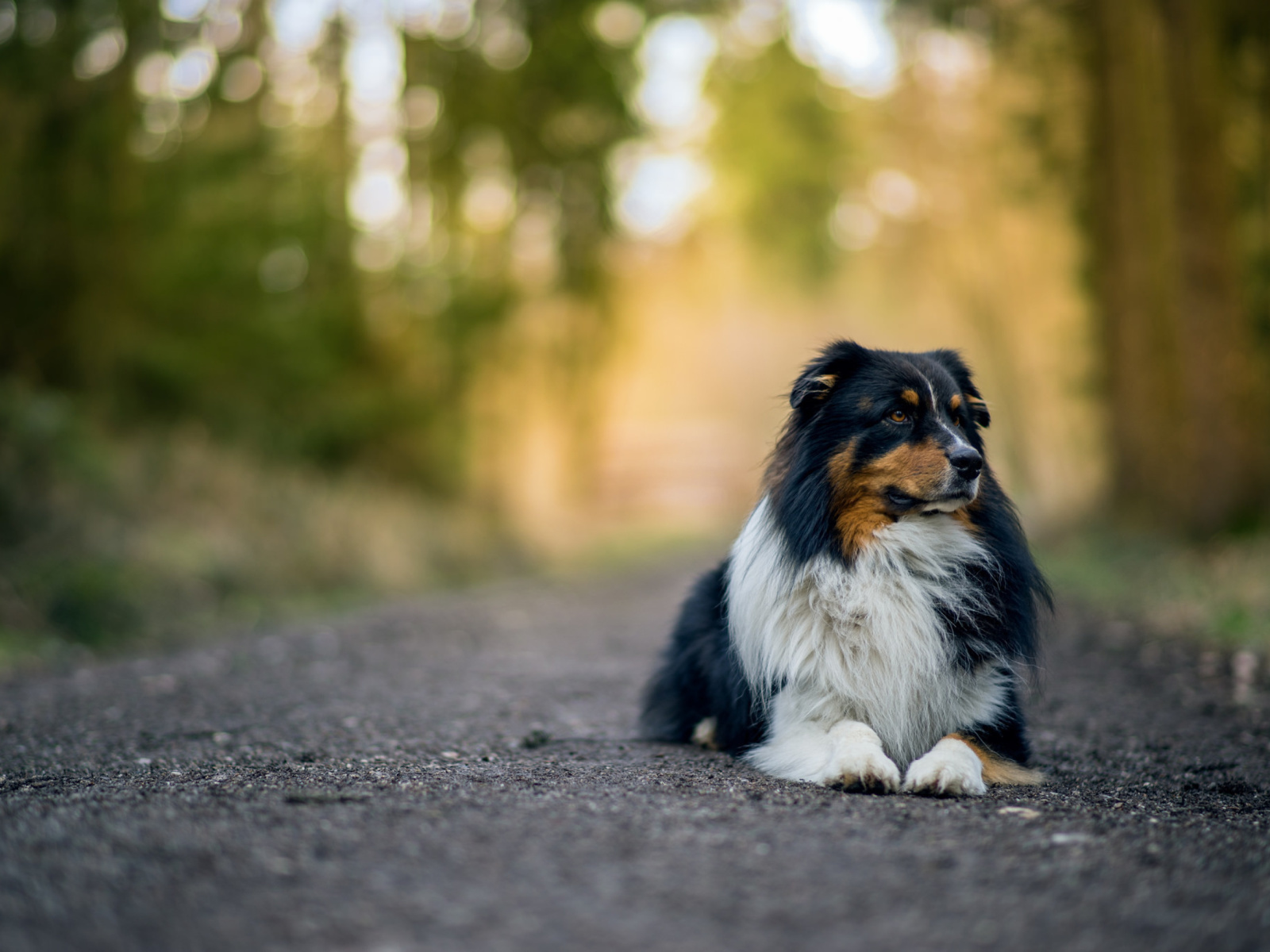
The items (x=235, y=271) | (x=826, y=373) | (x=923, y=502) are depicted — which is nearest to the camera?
(x=923, y=502)

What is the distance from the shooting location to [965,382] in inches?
181

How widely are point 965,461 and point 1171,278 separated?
926 cm

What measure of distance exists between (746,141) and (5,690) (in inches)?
872

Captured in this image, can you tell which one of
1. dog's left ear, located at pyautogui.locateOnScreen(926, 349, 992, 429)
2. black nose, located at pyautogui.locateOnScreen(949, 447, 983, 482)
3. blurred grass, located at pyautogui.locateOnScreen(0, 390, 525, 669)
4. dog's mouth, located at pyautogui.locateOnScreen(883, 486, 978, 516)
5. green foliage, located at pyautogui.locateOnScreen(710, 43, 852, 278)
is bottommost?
blurred grass, located at pyautogui.locateOnScreen(0, 390, 525, 669)

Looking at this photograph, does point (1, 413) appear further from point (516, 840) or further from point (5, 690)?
point (516, 840)

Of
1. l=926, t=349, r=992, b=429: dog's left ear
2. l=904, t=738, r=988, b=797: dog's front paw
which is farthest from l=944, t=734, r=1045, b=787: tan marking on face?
l=926, t=349, r=992, b=429: dog's left ear

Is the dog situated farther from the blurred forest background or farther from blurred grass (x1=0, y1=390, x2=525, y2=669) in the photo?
blurred grass (x1=0, y1=390, x2=525, y2=669)

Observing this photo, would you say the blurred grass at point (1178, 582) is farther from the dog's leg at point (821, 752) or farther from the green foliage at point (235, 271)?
the green foliage at point (235, 271)

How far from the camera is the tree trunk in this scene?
409 inches

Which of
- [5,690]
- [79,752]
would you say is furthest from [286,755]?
[5,690]

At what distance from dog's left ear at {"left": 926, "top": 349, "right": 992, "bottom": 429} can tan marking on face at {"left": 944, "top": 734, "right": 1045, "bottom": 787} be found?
131 centimetres

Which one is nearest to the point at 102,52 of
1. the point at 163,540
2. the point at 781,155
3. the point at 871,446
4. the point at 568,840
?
the point at 163,540

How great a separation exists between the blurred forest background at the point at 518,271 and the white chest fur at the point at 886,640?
2.82 feet

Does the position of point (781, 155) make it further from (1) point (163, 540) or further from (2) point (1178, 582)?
(1) point (163, 540)
